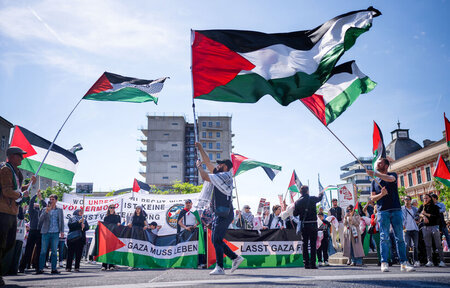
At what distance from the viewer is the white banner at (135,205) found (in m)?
16.6

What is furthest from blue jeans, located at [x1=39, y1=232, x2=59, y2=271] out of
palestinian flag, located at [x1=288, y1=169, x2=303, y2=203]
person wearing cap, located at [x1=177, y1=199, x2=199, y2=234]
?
palestinian flag, located at [x1=288, y1=169, x2=303, y2=203]

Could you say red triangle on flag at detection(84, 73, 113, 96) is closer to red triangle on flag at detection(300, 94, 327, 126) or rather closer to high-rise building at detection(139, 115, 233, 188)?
red triangle on flag at detection(300, 94, 327, 126)

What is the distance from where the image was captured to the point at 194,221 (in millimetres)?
11359

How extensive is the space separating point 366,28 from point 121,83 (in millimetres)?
6678

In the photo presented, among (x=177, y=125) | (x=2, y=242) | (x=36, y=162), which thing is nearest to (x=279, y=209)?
(x=36, y=162)

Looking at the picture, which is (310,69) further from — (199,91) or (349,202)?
(349,202)

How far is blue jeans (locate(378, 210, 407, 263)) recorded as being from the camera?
661 cm

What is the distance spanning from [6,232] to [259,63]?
17.6ft

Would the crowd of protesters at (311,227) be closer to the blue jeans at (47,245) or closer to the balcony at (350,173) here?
the blue jeans at (47,245)

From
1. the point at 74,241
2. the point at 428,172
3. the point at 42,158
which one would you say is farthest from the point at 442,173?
the point at 428,172

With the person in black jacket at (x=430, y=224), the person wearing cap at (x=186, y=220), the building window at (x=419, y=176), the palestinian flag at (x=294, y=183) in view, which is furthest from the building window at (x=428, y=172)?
the person wearing cap at (x=186, y=220)

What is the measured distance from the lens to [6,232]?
5.23 meters

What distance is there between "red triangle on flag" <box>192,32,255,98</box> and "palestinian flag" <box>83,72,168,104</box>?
10.4 ft

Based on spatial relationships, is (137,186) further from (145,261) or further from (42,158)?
(145,261)
